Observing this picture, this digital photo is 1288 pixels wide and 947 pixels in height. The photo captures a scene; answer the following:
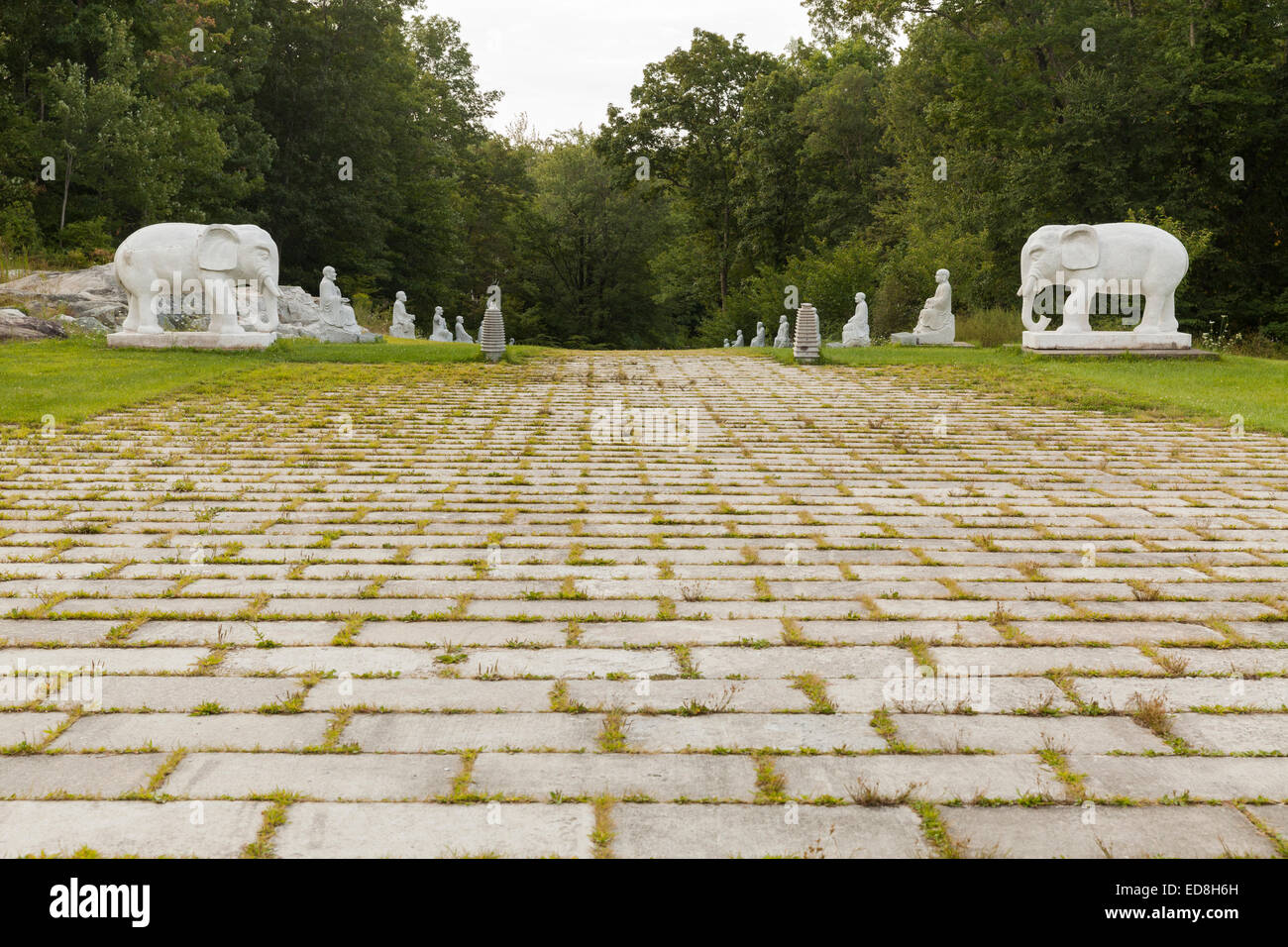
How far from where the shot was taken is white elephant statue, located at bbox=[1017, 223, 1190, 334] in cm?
1725

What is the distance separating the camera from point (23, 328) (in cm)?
1745

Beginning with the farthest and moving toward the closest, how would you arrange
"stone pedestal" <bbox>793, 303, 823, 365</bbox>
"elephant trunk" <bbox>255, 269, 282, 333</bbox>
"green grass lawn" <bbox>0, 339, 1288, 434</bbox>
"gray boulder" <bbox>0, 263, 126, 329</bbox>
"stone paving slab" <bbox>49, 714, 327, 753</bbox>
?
"gray boulder" <bbox>0, 263, 126, 329</bbox>, "stone pedestal" <bbox>793, 303, 823, 365</bbox>, "elephant trunk" <bbox>255, 269, 282, 333</bbox>, "green grass lawn" <bbox>0, 339, 1288, 434</bbox>, "stone paving slab" <bbox>49, 714, 327, 753</bbox>

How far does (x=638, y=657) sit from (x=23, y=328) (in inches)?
665

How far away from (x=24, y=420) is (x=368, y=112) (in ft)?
111

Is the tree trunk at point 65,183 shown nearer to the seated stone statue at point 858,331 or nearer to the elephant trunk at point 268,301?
the elephant trunk at point 268,301

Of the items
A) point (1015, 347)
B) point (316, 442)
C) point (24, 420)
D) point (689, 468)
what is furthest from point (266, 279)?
point (1015, 347)

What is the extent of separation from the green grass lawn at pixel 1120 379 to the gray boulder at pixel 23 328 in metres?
12.7

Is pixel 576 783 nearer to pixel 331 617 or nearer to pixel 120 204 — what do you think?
pixel 331 617

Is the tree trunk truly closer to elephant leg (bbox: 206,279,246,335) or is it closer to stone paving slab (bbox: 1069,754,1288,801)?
elephant leg (bbox: 206,279,246,335)

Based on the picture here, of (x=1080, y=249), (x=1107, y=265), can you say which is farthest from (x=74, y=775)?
(x=1107, y=265)

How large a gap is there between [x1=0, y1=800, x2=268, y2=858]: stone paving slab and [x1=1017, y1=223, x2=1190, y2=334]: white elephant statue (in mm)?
16820

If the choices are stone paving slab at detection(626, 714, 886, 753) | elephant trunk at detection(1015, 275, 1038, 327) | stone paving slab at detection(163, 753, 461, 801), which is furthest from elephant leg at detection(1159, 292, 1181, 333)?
stone paving slab at detection(163, 753, 461, 801)

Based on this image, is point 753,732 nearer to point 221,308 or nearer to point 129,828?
point 129,828

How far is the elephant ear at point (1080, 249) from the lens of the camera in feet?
56.6
